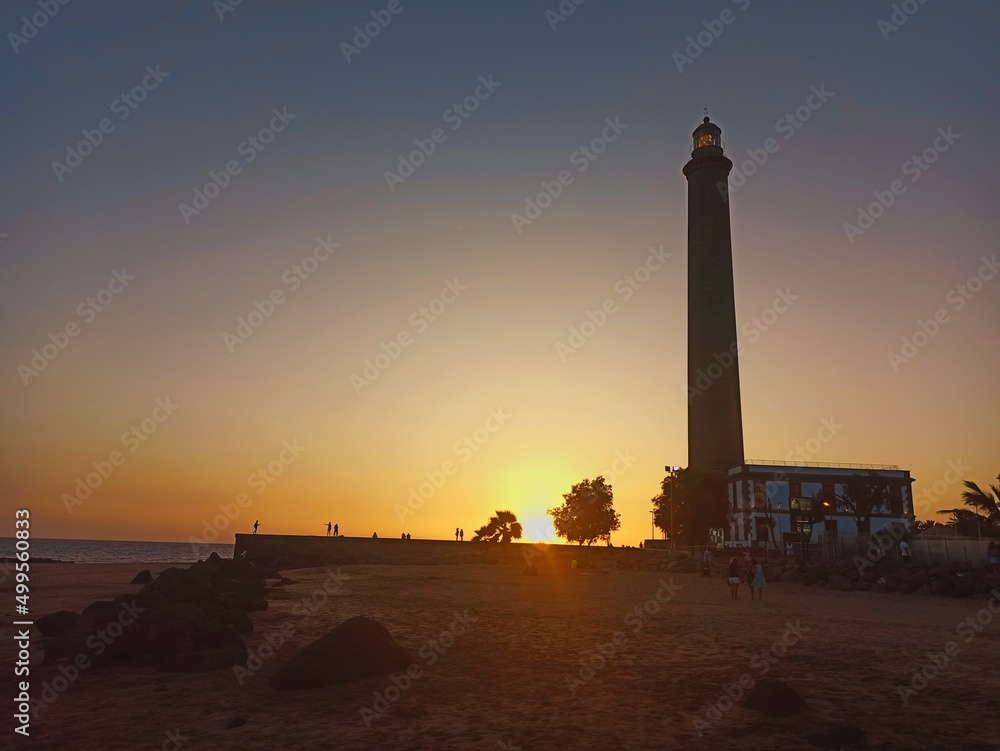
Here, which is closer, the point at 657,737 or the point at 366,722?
the point at 657,737

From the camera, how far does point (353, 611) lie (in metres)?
19.1

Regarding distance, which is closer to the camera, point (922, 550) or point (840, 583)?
point (840, 583)

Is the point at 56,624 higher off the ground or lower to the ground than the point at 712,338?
lower

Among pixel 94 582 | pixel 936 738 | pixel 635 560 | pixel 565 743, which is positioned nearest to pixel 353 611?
pixel 565 743

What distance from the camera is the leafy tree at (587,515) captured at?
93.0m

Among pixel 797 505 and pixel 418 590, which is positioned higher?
pixel 797 505

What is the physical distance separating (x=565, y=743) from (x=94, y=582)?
105ft

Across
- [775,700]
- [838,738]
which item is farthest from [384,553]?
[838,738]

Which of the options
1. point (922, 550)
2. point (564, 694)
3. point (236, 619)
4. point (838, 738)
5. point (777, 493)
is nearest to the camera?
point (838, 738)

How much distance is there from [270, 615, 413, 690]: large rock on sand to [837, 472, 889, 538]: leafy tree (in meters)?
59.8

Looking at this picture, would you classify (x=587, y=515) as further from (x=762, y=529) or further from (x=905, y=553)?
(x=905, y=553)

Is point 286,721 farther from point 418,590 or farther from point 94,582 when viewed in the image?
point 94,582

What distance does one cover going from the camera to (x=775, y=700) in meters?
8.34

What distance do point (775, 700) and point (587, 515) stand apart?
86.9 m
